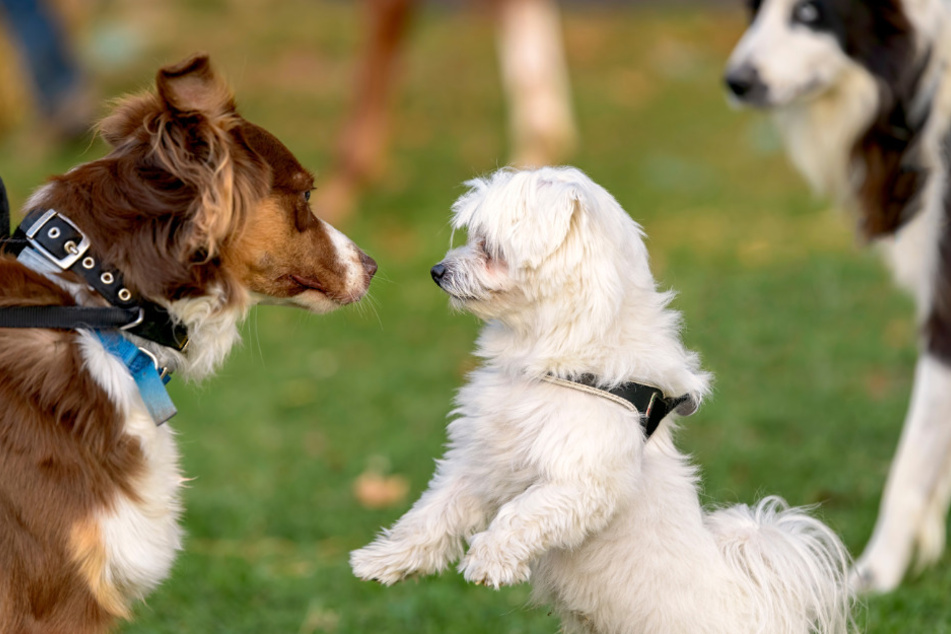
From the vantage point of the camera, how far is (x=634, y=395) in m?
2.80

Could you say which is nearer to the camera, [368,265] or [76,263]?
[76,263]

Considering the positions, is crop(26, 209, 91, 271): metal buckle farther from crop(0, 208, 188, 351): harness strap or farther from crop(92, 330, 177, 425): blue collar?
crop(92, 330, 177, 425): blue collar

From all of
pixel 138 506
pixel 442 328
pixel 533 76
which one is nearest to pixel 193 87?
pixel 138 506

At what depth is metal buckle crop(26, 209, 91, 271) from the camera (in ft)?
8.82

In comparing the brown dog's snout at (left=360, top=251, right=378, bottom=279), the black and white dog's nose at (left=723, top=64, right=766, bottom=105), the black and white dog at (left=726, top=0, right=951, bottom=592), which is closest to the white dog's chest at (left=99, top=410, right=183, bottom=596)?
the brown dog's snout at (left=360, top=251, right=378, bottom=279)

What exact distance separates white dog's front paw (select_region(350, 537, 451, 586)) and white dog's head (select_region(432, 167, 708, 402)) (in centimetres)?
56

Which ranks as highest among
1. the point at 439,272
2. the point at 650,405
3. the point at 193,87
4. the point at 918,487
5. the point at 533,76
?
the point at 193,87

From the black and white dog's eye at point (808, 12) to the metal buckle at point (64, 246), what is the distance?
3438 millimetres

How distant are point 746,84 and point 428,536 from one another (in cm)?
307

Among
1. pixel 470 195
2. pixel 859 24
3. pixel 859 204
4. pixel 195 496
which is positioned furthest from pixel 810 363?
pixel 470 195

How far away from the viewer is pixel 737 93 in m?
5.19

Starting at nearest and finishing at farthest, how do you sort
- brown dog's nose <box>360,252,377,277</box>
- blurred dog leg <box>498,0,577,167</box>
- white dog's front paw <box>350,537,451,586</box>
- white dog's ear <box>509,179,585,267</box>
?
1. white dog's ear <box>509,179,585,267</box>
2. white dog's front paw <box>350,537,451,586</box>
3. brown dog's nose <box>360,252,377,277</box>
4. blurred dog leg <box>498,0,577,167</box>

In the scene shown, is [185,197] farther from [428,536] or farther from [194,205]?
[428,536]

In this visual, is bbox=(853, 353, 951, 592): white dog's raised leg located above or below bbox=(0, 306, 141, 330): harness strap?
below
